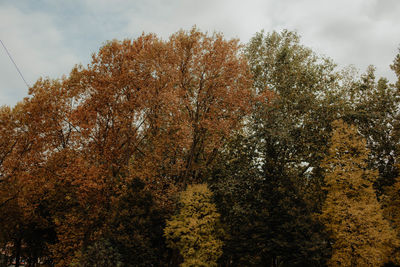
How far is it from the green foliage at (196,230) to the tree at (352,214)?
8.07 metres

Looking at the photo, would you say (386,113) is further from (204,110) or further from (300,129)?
(204,110)

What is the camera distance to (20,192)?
83.5ft

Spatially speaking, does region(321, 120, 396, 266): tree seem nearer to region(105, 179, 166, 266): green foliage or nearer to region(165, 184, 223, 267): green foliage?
region(165, 184, 223, 267): green foliage

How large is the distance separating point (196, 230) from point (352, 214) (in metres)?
10.7

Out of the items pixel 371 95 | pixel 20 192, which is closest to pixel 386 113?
pixel 371 95

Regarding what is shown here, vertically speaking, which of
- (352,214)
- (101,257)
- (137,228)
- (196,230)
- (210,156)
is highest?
(210,156)

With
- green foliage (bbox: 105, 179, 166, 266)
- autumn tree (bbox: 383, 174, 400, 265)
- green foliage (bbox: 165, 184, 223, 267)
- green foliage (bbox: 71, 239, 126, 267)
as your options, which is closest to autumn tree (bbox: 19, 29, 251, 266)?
green foliage (bbox: 105, 179, 166, 266)

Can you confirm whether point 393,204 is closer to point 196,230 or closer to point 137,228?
point 196,230

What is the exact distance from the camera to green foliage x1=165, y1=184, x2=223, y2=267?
57.6 feet

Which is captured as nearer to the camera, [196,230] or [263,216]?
[196,230]

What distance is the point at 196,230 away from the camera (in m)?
17.8

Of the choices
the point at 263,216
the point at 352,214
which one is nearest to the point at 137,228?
the point at 263,216

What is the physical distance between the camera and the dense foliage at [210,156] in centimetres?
1816

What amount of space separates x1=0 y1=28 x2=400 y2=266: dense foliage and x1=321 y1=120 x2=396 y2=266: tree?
0.37 feet
